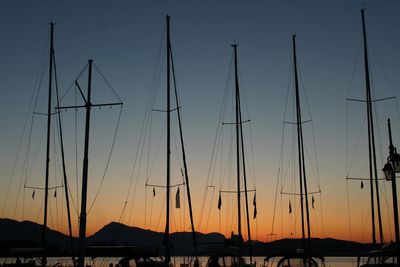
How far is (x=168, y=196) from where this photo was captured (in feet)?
139

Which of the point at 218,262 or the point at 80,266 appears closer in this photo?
the point at 80,266

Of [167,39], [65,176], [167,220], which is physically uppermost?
[167,39]

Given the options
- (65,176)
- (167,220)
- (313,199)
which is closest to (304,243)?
(313,199)

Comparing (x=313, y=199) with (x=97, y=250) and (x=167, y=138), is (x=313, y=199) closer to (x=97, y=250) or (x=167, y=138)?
(x=167, y=138)

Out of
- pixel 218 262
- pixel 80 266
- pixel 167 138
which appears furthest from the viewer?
pixel 167 138

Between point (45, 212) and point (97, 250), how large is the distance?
5.64 m

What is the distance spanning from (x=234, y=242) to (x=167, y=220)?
8.11 meters

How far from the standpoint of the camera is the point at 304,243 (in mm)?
46438

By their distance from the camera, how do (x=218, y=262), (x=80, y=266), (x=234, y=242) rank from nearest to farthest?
(x=80, y=266)
(x=218, y=262)
(x=234, y=242)

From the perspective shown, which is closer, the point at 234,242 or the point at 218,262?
the point at 218,262

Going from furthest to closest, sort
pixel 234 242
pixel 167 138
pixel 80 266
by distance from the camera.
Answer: pixel 234 242, pixel 167 138, pixel 80 266

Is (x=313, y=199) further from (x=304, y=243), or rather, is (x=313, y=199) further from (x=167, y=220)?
(x=167, y=220)

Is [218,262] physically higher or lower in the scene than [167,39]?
lower

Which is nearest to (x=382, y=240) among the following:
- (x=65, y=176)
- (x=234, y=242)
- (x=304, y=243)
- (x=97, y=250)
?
(x=304, y=243)
